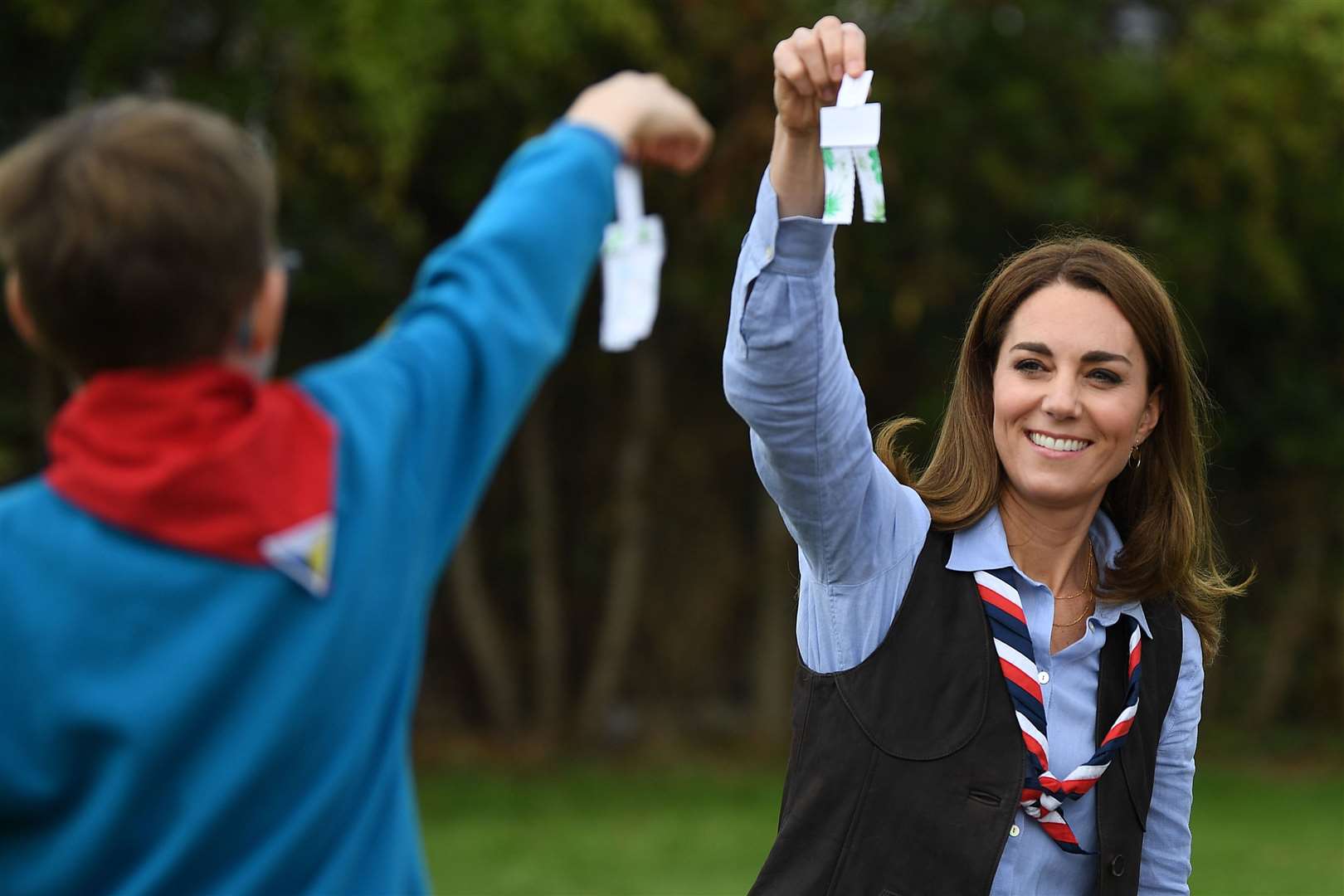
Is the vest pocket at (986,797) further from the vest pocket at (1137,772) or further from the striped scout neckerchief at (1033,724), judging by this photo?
the vest pocket at (1137,772)

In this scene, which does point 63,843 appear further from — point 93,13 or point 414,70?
point 93,13

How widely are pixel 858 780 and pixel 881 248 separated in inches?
302

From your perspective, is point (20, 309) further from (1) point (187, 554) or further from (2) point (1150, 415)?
(2) point (1150, 415)

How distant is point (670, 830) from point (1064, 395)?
6.48 metres

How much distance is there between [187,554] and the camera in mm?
1364

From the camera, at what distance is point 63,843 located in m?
1.36

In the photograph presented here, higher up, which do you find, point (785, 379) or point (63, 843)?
point (785, 379)

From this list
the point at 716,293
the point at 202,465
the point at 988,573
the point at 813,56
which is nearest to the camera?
the point at 202,465

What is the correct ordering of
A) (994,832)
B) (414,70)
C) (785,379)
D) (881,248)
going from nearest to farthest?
(785,379) → (994,832) → (414,70) → (881,248)

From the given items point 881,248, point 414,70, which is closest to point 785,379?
point 414,70

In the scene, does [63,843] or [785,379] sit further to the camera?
[785,379]

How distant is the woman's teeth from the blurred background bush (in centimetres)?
466

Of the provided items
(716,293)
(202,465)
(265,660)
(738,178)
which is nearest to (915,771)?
(265,660)

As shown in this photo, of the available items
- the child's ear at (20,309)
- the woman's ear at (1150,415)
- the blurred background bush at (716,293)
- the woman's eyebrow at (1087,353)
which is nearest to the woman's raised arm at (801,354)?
the woman's eyebrow at (1087,353)
